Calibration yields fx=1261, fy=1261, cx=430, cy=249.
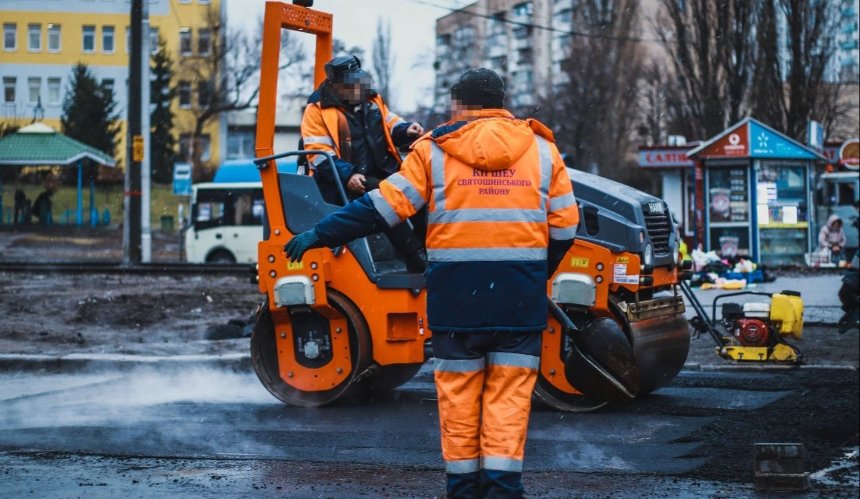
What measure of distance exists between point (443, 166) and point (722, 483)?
222cm

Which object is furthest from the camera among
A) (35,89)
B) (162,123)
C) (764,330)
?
(162,123)

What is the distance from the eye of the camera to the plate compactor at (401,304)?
789 cm

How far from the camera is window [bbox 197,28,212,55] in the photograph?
85.3ft

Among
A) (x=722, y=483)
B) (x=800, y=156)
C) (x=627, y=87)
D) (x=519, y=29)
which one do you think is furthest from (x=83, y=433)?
(x=519, y=29)

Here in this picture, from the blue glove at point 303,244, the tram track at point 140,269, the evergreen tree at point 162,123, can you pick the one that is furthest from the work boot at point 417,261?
the evergreen tree at point 162,123

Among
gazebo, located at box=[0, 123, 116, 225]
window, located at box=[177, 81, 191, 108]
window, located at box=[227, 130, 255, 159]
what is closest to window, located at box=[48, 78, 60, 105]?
gazebo, located at box=[0, 123, 116, 225]

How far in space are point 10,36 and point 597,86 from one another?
2414 centimetres

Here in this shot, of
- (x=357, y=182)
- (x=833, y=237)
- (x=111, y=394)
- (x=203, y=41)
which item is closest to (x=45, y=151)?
Answer: (x=203, y=41)

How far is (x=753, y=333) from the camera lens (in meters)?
10.5

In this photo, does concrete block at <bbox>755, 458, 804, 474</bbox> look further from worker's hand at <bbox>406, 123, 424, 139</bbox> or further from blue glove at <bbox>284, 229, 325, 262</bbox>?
worker's hand at <bbox>406, 123, 424, 139</bbox>

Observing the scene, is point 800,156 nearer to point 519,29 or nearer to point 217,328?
point 217,328

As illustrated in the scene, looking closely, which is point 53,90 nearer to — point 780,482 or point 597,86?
point 597,86

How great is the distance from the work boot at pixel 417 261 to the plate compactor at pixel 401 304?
0.26ft

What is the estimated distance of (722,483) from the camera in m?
5.98
